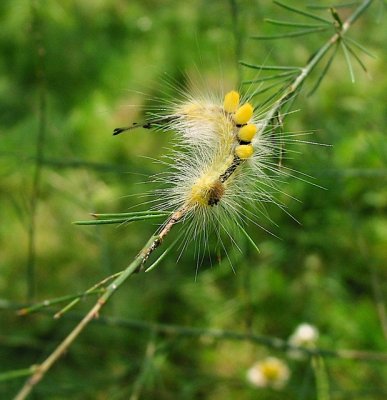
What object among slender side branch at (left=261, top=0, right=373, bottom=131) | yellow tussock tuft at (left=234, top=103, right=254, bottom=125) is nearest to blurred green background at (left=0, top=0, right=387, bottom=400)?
slender side branch at (left=261, top=0, right=373, bottom=131)

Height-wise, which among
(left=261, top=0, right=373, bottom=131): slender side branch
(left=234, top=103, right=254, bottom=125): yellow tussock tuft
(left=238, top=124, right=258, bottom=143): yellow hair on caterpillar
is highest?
(left=261, top=0, right=373, bottom=131): slender side branch

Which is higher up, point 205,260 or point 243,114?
point 205,260

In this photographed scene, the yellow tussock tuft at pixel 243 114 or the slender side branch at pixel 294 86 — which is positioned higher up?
the slender side branch at pixel 294 86

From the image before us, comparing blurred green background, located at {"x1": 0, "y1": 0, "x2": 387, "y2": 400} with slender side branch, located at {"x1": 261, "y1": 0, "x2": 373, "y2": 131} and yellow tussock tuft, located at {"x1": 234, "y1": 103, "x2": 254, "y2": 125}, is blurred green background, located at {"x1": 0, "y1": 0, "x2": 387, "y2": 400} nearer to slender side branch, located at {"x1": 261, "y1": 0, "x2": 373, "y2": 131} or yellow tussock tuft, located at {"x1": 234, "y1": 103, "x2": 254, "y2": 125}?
slender side branch, located at {"x1": 261, "y1": 0, "x2": 373, "y2": 131}

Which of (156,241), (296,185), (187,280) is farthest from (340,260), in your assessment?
(156,241)

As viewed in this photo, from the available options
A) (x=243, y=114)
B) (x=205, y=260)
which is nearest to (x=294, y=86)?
(x=243, y=114)

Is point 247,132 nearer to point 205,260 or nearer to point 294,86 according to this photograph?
point 294,86

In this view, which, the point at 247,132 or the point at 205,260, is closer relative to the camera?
the point at 247,132

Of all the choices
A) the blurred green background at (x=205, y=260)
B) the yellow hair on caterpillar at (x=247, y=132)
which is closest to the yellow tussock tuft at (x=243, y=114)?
the yellow hair on caterpillar at (x=247, y=132)

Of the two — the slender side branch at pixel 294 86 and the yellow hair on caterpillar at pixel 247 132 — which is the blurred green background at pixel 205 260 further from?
the yellow hair on caterpillar at pixel 247 132
